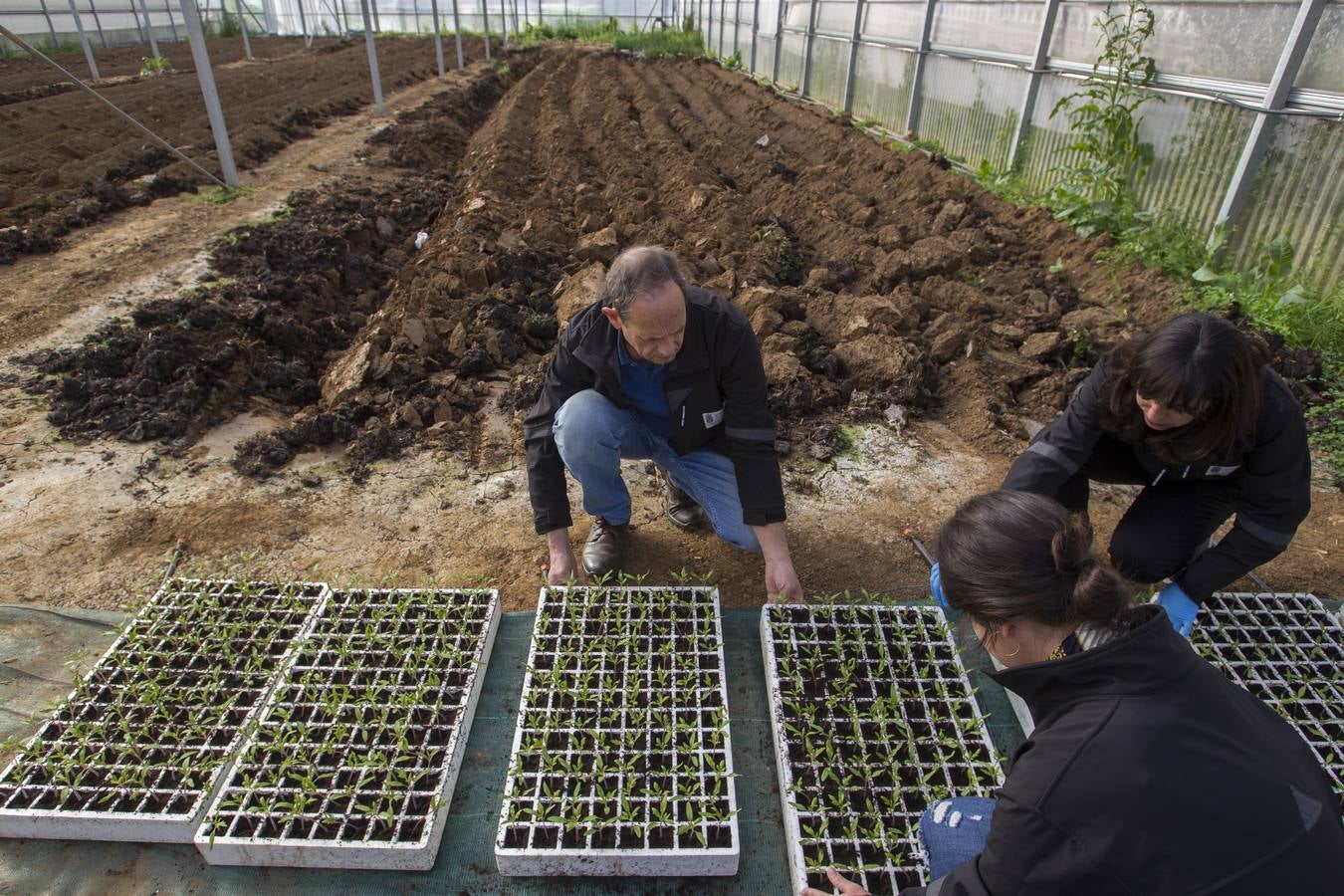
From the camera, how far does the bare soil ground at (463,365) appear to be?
3484 mm

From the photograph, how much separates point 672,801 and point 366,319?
4.75 meters

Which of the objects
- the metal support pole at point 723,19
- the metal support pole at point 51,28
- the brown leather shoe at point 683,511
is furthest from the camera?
the metal support pole at point 723,19

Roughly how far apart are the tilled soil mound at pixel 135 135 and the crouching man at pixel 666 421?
6.33 m

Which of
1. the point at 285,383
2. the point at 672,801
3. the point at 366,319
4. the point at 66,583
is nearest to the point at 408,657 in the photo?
the point at 672,801

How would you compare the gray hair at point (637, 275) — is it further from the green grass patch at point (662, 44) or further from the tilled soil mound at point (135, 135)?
the green grass patch at point (662, 44)

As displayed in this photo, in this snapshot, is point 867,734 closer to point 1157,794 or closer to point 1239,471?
point 1157,794

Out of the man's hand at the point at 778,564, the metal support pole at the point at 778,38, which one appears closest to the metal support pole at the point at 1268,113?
the man's hand at the point at 778,564

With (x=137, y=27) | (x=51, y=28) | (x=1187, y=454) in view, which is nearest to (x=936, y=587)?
(x=1187, y=454)

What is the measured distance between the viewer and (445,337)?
5.12m

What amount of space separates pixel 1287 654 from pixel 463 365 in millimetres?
4397

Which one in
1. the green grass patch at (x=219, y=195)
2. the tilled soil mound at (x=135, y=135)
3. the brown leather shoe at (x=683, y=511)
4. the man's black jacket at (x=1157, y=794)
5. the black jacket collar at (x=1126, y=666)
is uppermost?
the black jacket collar at (x=1126, y=666)

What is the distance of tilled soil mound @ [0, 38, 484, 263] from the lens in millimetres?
7547

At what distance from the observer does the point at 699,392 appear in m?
2.95

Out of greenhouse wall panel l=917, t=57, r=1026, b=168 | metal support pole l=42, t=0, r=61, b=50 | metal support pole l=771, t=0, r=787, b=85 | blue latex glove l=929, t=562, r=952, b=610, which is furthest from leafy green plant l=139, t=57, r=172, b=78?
blue latex glove l=929, t=562, r=952, b=610
